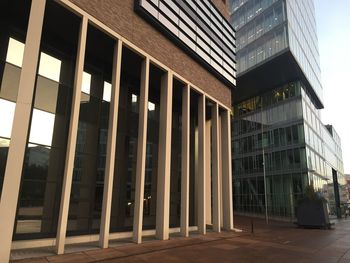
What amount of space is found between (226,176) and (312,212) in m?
14.6

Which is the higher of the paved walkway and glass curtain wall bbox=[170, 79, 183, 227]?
glass curtain wall bbox=[170, 79, 183, 227]

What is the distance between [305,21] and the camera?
55969mm

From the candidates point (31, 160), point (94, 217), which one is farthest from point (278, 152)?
point (31, 160)

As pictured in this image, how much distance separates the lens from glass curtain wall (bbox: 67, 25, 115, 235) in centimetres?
1744

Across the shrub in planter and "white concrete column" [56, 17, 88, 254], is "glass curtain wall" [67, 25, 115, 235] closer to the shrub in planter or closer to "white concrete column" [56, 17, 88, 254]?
"white concrete column" [56, 17, 88, 254]

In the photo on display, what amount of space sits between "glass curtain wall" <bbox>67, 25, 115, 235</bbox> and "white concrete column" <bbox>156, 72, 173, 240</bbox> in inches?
156

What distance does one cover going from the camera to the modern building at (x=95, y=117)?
46.0ft

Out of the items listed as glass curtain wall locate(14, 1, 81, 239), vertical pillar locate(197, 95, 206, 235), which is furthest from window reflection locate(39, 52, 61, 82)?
vertical pillar locate(197, 95, 206, 235)

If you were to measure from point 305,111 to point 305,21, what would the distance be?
1997 centimetres

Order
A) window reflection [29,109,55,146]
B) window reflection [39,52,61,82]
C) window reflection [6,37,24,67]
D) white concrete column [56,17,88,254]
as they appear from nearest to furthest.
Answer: white concrete column [56,17,88,254] < window reflection [6,37,24,67] < window reflection [29,109,55,146] < window reflection [39,52,61,82]

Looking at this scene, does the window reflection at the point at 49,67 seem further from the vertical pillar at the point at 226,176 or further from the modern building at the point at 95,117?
the vertical pillar at the point at 226,176

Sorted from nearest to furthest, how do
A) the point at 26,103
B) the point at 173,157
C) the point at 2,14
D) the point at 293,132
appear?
the point at 26,103
the point at 2,14
the point at 173,157
the point at 293,132

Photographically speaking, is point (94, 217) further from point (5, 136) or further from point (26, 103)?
point (26, 103)

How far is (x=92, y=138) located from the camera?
18812 millimetres
